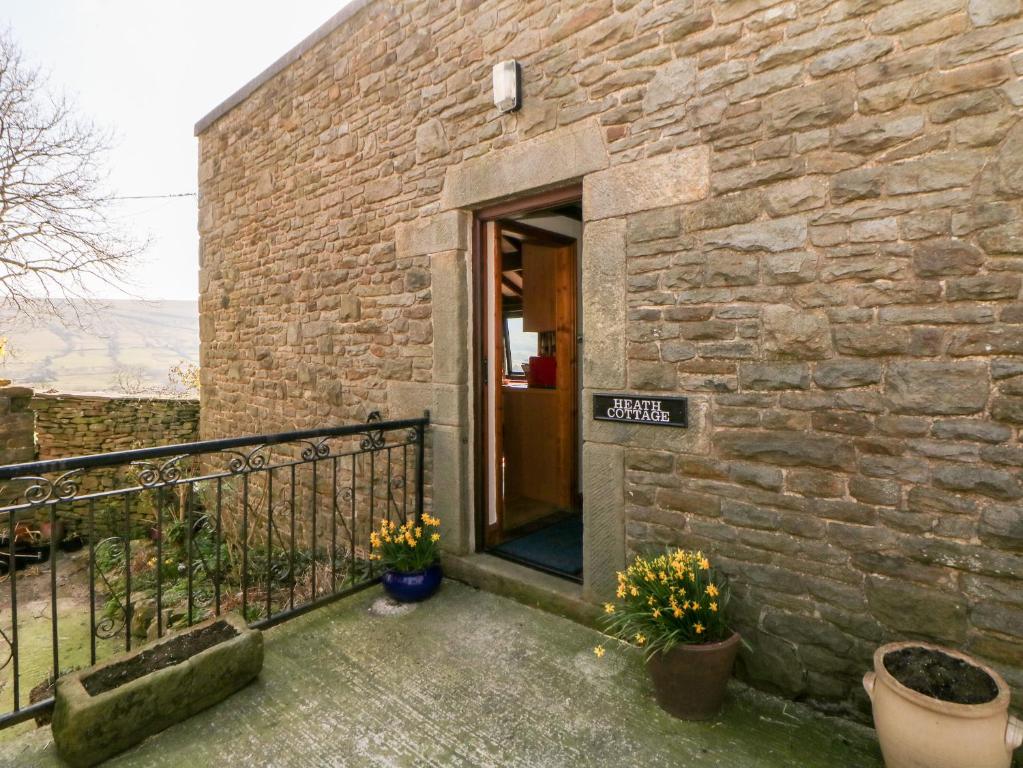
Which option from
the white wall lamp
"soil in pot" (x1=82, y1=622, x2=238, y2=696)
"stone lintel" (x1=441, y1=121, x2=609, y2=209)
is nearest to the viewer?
"soil in pot" (x1=82, y1=622, x2=238, y2=696)

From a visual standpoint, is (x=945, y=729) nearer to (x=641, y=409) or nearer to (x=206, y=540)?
(x=641, y=409)

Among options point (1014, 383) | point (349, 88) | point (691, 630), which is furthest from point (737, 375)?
point (349, 88)

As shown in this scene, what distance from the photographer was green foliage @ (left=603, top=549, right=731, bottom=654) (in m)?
2.14

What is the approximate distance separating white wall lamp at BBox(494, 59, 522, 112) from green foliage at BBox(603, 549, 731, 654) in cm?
263

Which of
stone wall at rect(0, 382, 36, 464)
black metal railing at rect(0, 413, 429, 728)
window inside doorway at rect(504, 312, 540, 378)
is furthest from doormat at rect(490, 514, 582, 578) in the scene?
stone wall at rect(0, 382, 36, 464)

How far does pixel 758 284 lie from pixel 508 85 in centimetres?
186

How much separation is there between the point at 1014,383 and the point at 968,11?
1.35 meters

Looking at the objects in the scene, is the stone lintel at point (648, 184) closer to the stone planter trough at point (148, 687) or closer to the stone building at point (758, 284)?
the stone building at point (758, 284)

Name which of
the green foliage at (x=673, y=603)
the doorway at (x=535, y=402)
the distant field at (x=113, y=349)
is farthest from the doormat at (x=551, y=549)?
the distant field at (x=113, y=349)

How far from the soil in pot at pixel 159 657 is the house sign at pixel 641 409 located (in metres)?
2.07

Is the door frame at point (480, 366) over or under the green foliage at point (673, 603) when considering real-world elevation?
over

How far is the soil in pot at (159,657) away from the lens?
6.67 feet

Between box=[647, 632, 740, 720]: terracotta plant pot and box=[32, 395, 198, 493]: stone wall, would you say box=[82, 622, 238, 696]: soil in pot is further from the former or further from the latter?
box=[32, 395, 198, 493]: stone wall

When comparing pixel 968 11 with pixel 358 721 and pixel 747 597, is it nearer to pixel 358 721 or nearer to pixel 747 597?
pixel 747 597
